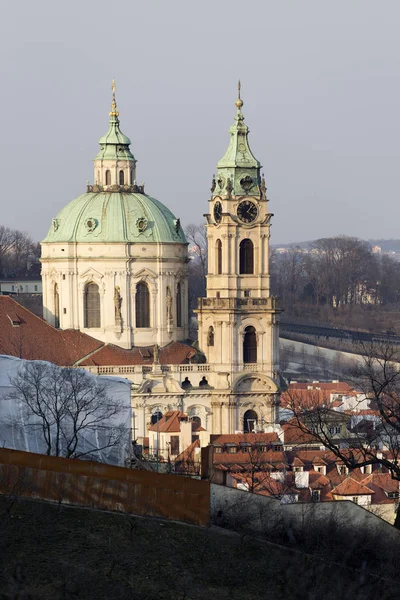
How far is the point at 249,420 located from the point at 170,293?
809 cm

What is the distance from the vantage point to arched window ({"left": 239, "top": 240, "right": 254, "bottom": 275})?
82375 millimetres

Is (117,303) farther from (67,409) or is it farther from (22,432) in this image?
(22,432)

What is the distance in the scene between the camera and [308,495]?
5828 cm

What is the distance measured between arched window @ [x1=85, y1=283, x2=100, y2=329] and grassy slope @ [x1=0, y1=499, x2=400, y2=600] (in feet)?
142

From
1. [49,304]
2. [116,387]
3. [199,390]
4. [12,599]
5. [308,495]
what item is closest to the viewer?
[12,599]

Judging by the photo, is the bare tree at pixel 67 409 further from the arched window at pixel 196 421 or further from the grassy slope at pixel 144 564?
the arched window at pixel 196 421

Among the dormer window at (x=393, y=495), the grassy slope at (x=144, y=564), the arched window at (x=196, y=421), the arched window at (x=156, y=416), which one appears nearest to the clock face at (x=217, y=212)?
the arched window at (x=196, y=421)

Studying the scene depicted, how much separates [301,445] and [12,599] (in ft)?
123

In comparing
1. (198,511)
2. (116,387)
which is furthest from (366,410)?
(198,511)

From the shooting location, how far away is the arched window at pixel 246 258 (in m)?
82.4

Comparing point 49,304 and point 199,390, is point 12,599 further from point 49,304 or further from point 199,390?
point 49,304

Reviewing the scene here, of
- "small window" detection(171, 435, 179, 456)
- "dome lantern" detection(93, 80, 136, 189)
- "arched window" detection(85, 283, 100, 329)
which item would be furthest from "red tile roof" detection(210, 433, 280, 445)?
"dome lantern" detection(93, 80, 136, 189)

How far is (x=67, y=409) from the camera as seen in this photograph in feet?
185

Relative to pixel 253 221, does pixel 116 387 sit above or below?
below
